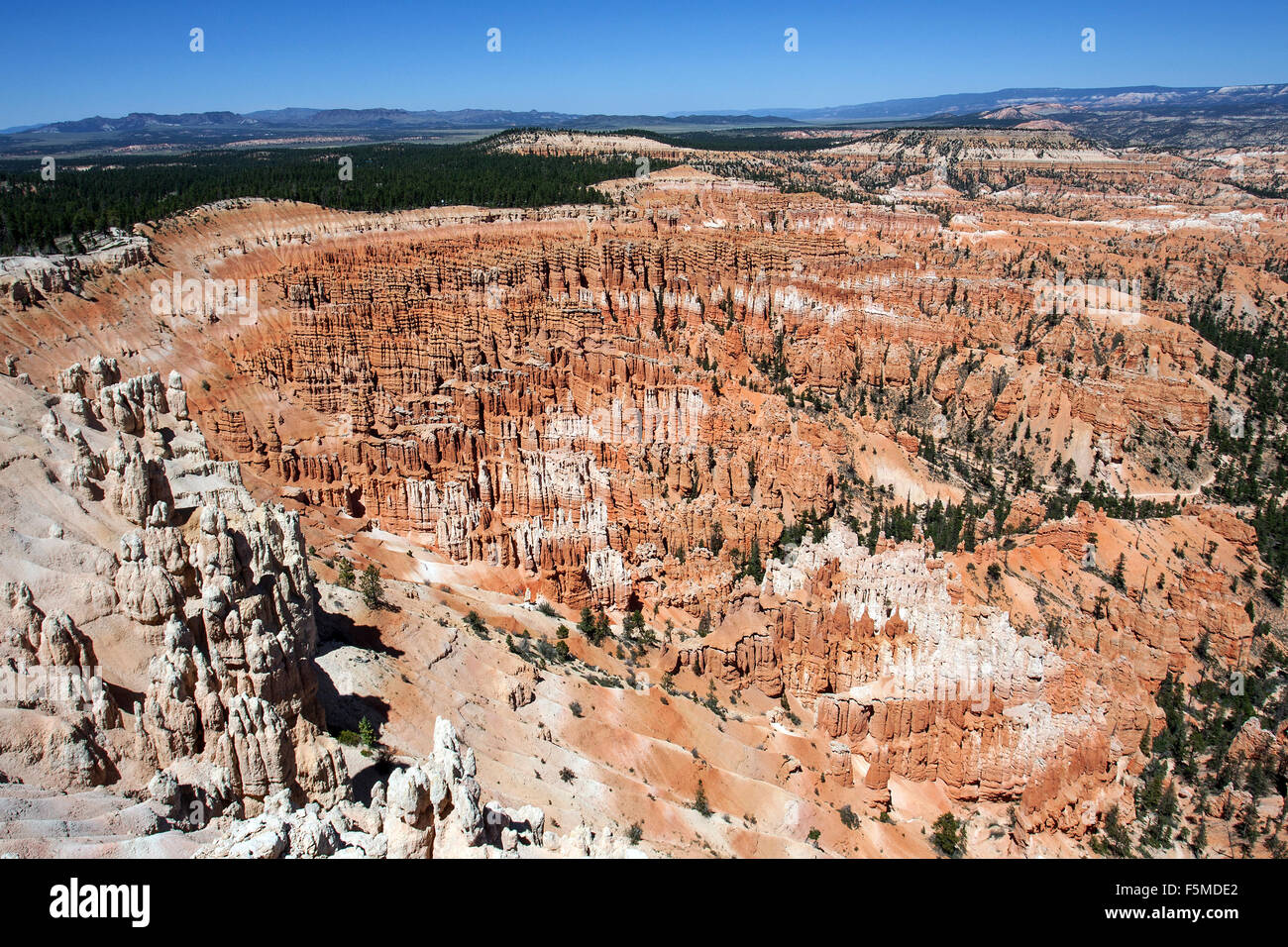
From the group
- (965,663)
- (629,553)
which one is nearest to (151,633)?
(965,663)

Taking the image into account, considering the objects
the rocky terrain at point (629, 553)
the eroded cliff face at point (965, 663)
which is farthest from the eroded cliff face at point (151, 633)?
the eroded cliff face at point (965, 663)

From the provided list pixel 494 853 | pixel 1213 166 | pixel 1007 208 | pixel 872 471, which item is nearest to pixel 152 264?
pixel 872 471

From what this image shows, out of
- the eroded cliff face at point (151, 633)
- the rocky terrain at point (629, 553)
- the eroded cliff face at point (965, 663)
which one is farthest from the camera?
the eroded cliff face at point (965, 663)

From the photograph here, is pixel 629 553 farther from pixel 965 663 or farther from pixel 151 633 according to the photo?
pixel 151 633

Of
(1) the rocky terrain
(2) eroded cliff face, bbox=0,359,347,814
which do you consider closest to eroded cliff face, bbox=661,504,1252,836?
(1) the rocky terrain

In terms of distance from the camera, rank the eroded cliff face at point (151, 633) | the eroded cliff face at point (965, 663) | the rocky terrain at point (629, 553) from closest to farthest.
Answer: the eroded cliff face at point (151, 633) → the rocky terrain at point (629, 553) → the eroded cliff face at point (965, 663)

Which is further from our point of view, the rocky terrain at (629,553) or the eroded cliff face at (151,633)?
the rocky terrain at (629,553)

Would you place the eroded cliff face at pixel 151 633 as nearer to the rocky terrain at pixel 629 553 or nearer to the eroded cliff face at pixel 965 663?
the rocky terrain at pixel 629 553

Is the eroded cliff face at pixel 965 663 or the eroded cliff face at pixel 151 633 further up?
the eroded cliff face at pixel 151 633

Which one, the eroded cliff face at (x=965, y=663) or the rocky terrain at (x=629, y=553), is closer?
the rocky terrain at (x=629, y=553)
